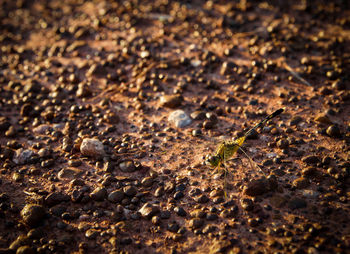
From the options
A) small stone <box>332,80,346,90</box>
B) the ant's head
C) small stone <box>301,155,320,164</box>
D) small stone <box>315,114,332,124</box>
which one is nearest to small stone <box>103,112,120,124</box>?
the ant's head

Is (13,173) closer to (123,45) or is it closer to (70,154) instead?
(70,154)

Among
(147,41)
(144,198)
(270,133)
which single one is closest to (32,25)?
(147,41)

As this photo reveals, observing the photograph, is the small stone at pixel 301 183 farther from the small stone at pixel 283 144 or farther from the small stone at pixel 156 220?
the small stone at pixel 156 220

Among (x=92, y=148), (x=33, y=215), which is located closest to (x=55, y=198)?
(x=33, y=215)

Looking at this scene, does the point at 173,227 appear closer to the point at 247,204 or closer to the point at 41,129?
the point at 247,204

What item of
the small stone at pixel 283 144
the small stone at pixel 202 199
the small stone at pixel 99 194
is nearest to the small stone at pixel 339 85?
the small stone at pixel 283 144
